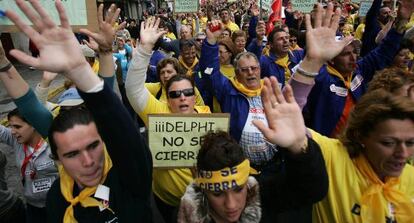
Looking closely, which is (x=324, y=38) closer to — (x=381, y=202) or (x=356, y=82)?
(x=381, y=202)

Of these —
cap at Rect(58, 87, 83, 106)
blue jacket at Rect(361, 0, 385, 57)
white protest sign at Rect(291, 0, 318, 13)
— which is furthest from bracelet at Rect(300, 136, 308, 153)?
white protest sign at Rect(291, 0, 318, 13)

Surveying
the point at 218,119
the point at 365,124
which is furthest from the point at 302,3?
the point at 365,124

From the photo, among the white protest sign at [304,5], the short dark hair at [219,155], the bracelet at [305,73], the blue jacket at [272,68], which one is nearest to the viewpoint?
the short dark hair at [219,155]

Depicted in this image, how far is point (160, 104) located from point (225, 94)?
71 centimetres

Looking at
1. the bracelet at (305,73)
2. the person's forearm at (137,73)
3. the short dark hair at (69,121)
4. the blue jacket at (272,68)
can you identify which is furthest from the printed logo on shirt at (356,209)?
the blue jacket at (272,68)

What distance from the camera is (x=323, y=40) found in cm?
211

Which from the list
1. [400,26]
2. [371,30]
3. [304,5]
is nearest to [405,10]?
[400,26]

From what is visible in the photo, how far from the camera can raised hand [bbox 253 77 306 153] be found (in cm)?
156

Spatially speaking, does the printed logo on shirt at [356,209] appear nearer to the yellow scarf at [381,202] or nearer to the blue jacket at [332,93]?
the yellow scarf at [381,202]

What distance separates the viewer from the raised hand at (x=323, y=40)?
208 centimetres

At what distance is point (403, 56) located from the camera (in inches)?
162

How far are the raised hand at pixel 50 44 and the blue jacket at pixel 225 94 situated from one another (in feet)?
6.36

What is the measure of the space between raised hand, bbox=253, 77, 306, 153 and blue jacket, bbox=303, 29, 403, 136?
6.41ft

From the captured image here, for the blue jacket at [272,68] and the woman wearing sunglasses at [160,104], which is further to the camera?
the blue jacket at [272,68]
